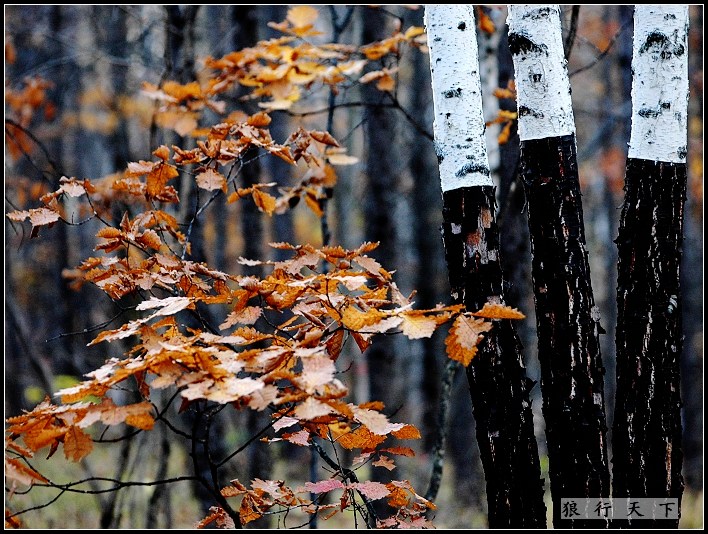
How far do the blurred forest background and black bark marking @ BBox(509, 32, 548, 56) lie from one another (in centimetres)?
139

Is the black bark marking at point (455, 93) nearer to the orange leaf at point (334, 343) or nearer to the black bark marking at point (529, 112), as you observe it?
the black bark marking at point (529, 112)

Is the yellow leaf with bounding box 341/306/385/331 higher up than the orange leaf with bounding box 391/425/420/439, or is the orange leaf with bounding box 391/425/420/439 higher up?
the yellow leaf with bounding box 341/306/385/331

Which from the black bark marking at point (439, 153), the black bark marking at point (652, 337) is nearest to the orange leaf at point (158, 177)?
the black bark marking at point (439, 153)

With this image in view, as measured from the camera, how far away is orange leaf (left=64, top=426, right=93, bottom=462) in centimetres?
184

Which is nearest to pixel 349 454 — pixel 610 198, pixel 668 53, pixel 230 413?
pixel 230 413

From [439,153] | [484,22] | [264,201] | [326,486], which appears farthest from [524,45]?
[484,22]

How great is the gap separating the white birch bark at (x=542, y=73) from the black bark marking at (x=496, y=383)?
0.35 metres

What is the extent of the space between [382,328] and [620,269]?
1.15 metres

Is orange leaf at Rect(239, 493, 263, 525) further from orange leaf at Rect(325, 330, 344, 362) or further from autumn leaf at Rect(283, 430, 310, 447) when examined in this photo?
orange leaf at Rect(325, 330, 344, 362)

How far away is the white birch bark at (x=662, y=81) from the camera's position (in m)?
2.40

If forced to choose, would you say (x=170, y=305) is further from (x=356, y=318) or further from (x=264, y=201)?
(x=264, y=201)

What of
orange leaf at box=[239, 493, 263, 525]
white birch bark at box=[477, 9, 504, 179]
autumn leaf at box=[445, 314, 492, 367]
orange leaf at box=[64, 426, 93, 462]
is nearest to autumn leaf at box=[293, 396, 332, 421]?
autumn leaf at box=[445, 314, 492, 367]

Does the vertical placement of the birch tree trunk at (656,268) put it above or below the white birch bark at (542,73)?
below

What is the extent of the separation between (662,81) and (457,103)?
81 cm
